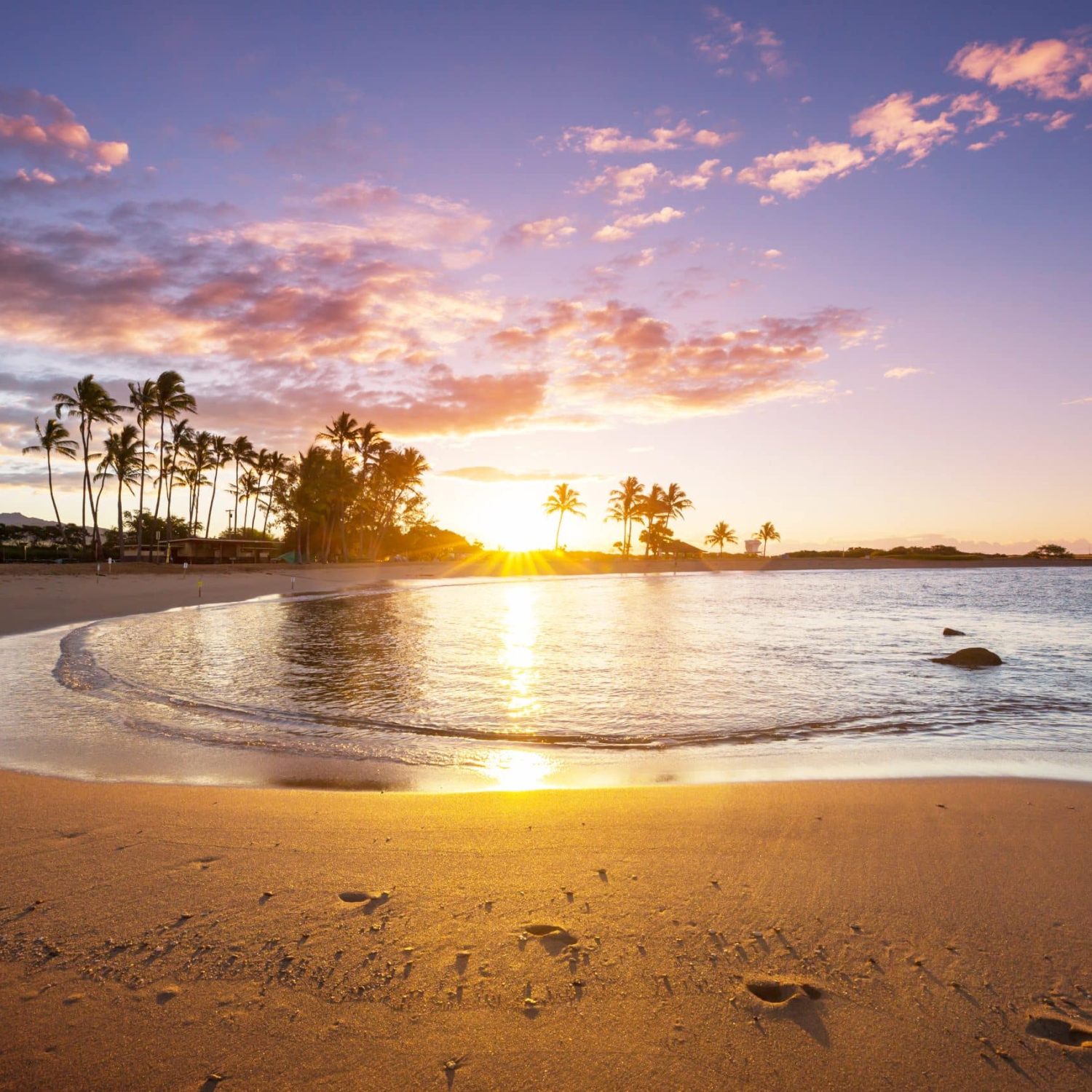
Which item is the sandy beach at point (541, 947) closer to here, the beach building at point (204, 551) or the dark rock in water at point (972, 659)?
the dark rock in water at point (972, 659)

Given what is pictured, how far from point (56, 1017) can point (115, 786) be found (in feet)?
13.7

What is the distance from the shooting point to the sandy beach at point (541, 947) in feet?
9.04

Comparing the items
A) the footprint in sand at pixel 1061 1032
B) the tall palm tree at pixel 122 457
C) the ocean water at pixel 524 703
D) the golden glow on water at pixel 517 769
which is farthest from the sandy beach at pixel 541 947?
the tall palm tree at pixel 122 457

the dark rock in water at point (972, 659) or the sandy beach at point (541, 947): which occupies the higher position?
the sandy beach at point (541, 947)

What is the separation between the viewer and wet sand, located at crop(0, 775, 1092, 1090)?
9.02 ft

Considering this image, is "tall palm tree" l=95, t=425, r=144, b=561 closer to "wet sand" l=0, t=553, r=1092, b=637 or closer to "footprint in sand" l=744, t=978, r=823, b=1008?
"wet sand" l=0, t=553, r=1092, b=637

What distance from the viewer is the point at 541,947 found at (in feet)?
11.7

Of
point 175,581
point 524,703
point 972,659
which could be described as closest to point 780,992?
point 524,703

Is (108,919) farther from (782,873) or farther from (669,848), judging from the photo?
(782,873)

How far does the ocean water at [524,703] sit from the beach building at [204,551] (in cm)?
5797

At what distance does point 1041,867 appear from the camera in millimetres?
4719

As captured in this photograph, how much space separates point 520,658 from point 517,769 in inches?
380

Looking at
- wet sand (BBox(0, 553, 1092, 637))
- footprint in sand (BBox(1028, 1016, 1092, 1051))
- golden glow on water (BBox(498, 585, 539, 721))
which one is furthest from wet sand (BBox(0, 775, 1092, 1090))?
wet sand (BBox(0, 553, 1092, 637))

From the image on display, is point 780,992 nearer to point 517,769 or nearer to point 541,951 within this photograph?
point 541,951
